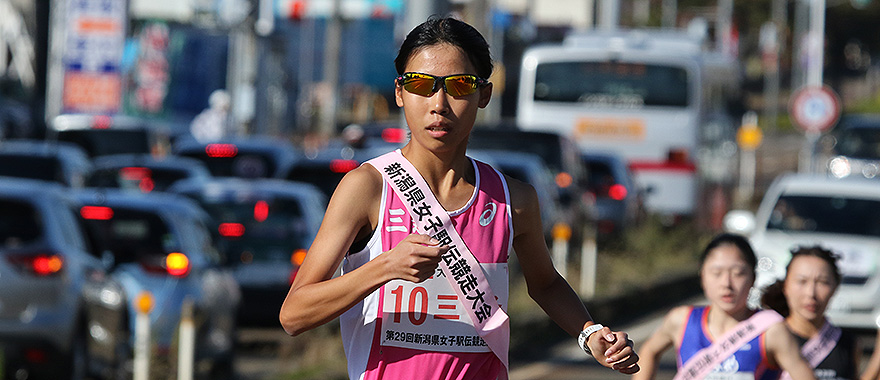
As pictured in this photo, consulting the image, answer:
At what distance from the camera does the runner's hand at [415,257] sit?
310 centimetres

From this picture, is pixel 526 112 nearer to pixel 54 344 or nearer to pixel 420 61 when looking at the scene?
pixel 54 344

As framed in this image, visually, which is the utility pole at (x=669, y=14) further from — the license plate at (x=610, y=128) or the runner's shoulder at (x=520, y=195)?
the runner's shoulder at (x=520, y=195)

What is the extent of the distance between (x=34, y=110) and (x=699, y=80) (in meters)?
22.9

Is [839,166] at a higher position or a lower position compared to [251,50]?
lower

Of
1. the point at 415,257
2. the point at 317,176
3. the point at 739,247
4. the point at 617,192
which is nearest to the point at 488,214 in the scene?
the point at 415,257

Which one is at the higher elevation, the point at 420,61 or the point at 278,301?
the point at 420,61

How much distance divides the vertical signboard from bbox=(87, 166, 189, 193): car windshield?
2.00m

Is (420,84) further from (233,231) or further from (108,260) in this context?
(233,231)

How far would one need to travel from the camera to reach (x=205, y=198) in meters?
15.1

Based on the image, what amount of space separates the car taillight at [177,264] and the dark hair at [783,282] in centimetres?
606

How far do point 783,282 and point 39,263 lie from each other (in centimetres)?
499

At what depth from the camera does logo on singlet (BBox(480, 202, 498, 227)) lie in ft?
11.6

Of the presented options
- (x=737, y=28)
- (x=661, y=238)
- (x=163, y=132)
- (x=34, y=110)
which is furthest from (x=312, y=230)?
(x=737, y=28)

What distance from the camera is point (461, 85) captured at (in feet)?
11.4
